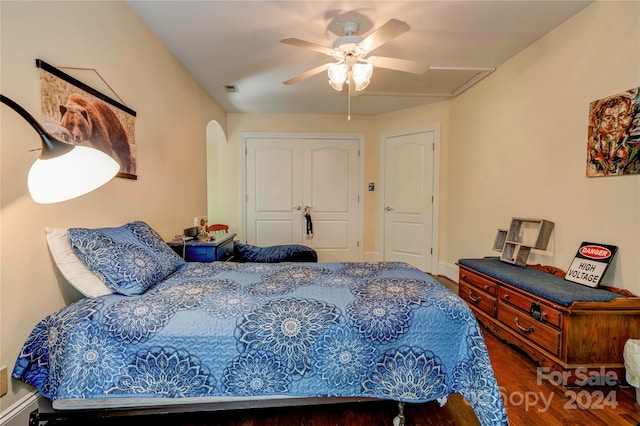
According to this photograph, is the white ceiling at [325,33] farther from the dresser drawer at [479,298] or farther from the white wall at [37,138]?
the dresser drawer at [479,298]

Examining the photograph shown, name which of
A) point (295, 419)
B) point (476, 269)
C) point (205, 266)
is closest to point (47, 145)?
point (205, 266)

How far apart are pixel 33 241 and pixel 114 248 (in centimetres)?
33

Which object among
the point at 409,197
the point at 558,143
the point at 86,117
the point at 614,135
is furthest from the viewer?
the point at 409,197

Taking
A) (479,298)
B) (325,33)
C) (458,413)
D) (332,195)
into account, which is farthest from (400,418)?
(332,195)

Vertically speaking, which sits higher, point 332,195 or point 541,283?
point 332,195

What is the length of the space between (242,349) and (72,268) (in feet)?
3.16

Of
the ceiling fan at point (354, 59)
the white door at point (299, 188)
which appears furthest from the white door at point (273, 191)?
→ the ceiling fan at point (354, 59)

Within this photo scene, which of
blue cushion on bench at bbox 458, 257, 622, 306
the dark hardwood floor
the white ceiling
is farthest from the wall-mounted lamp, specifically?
blue cushion on bench at bbox 458, 257, 622, 306

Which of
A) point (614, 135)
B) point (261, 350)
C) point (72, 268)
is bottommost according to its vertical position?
point (261, 350)

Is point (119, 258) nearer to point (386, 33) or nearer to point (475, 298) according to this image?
point (386, 33)

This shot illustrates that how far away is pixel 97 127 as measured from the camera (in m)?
1.78

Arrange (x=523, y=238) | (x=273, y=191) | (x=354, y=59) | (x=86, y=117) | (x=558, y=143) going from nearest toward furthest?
(x=86, y=117) < (x=354, y=59) < (x=558, y=143) < (x=523, y=238) < (x=273, y=191)

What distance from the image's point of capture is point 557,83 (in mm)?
2328

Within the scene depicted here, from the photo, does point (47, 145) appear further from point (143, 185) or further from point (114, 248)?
point (143, 185)
